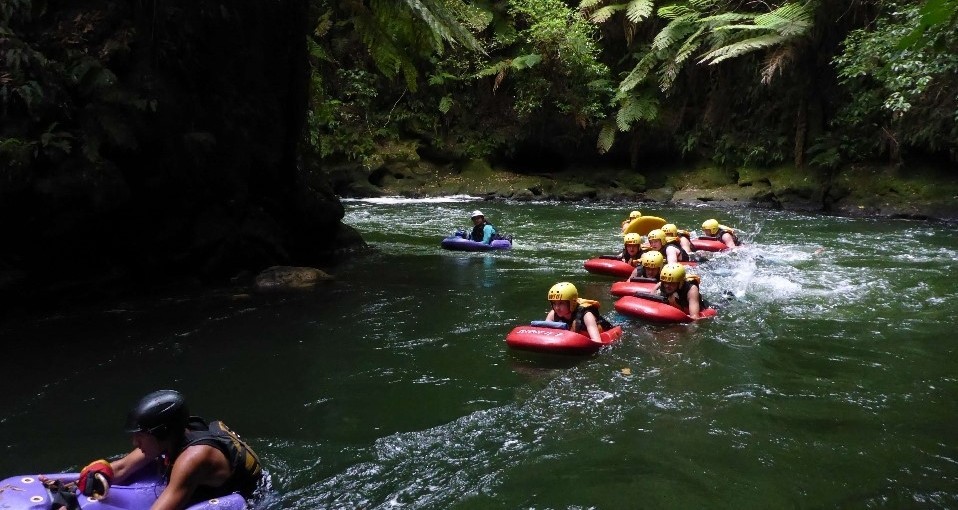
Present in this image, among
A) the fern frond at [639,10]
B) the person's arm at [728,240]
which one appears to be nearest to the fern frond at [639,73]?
the fern frond at [639,10]

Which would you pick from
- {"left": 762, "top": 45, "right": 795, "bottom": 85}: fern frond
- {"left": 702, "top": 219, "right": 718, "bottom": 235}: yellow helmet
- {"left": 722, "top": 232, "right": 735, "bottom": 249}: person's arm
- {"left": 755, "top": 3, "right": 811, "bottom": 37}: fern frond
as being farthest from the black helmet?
{"left": 755, "top": 3, "right": 811, "bottom": 37}: fern frond

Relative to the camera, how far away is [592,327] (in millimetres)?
6738

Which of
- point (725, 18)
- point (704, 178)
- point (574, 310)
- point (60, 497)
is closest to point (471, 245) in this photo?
point (574, 310)

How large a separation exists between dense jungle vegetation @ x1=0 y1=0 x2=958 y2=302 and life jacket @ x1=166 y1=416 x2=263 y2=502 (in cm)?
337

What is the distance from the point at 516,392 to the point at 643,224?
7.84 m

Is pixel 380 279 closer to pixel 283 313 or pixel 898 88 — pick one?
pixel 283 313

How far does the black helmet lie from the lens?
332cm

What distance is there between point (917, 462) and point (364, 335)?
16.4 ft

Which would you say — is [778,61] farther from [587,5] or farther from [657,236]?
[657,236]

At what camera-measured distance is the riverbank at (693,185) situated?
661 inches

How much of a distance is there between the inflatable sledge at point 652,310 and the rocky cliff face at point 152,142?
18.2 ft

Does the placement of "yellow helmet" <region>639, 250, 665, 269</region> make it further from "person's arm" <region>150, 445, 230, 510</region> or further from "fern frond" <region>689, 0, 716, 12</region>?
"fern frond" <region>689, 0, 716, 12</region>

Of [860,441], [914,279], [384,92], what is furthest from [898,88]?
[384,92]

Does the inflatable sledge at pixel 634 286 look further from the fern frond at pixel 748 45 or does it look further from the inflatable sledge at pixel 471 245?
the fern frond at pixel 748 45
